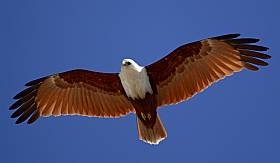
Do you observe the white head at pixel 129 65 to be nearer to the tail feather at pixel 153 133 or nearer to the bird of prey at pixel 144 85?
the bird of prey at pixel 144 85

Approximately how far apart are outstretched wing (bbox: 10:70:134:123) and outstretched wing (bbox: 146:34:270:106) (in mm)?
849

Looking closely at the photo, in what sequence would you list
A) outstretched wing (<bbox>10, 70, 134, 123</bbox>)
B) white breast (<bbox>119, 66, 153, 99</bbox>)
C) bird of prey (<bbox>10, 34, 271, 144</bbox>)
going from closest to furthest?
white breast (<bbox>119, 66, 153, 99</bbox>) < bird of prey (<bbox>10, 34, 271, 144</bbox>) < outstretched wing (<bbox>10, 70, 134, 123</bbox>)

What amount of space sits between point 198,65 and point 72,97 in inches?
107

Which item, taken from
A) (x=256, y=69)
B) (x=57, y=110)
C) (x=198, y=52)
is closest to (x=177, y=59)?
(x=198, y=52)

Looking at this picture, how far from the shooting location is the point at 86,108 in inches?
607

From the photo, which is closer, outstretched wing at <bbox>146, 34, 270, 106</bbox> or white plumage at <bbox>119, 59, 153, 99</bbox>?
white plumage at <bbox>119, 59, 153, 99</bbox>

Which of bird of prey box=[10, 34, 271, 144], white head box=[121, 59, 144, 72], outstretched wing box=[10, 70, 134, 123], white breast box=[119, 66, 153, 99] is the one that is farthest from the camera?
outstretched wing box=[10, 70, 134, 123]

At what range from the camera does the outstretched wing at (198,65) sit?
14.9m

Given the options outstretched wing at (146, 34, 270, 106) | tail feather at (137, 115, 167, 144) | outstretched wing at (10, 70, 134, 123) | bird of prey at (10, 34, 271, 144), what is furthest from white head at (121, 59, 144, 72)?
tail feather at (137, 115, 167, 144)

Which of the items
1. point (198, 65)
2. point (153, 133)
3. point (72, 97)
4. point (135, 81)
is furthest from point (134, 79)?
point (72, 97)

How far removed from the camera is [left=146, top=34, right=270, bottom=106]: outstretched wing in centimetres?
1486

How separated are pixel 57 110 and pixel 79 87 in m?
0.66

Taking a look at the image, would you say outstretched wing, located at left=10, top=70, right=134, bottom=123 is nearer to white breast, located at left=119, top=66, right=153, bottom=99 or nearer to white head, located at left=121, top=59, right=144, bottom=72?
white breast, located at left=119, top=66, right=153, bottom=99

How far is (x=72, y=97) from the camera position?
1552 cm
